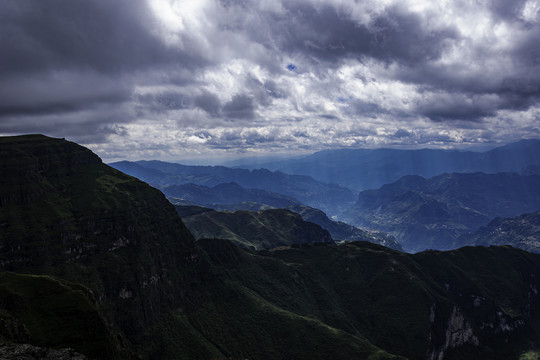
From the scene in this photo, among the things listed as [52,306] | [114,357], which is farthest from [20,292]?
[114,357]

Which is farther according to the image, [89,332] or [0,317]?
[89,332]

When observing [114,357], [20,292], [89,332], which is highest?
[20,292]

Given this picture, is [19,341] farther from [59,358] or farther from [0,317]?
[59,358]

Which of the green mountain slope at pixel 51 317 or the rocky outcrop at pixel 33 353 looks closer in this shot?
the rocky outcrop at pixel 33 353

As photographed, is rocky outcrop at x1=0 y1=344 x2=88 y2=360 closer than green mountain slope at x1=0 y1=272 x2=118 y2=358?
Yes

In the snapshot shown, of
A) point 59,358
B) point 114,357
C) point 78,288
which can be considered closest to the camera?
point 59,358

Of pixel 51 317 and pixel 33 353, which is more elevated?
pixel 33 353

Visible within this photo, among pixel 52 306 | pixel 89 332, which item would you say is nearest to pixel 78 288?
pixel 52 306

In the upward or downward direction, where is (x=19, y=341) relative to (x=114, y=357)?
upward

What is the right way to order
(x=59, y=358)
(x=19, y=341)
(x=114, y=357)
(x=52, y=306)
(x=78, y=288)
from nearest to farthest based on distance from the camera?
(x=59, y=358)
(x=19, y=341)
(x=114, y=357)
(x=52, y=306)
(x=78, y=288)

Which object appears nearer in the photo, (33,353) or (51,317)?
(33,353)
